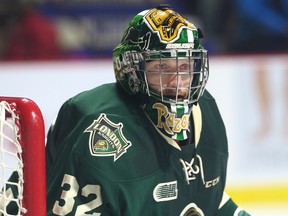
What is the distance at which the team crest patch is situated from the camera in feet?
5.96

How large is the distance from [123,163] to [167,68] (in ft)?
0.80

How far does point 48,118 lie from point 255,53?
1137 millimetres

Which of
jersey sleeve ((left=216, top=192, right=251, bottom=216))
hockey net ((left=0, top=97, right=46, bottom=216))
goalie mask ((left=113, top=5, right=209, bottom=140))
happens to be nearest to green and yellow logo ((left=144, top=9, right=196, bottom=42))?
goalie mask ((left=113, top=5, right=209, bottom=140))

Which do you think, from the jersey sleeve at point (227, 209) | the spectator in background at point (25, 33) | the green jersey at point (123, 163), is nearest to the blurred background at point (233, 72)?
the spectator in background at point (25, 33)

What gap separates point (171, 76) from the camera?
6.12ft

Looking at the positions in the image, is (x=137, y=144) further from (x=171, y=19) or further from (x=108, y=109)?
(x=171, y=19)

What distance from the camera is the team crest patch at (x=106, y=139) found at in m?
1.82

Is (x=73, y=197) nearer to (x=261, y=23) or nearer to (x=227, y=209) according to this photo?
(x=227, y=209)

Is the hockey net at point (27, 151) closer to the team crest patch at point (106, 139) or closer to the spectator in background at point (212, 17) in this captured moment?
the team crest patch at point (106, 139)

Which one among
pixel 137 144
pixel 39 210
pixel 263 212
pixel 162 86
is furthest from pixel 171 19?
pixel 263 212

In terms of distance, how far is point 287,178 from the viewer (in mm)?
3926

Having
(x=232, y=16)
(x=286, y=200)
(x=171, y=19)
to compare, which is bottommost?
(x=286, y=200)

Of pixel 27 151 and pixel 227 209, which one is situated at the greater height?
pixel 27 151

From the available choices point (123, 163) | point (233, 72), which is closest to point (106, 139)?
point (123, 163)
